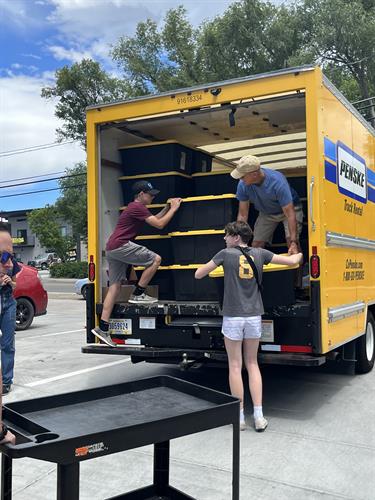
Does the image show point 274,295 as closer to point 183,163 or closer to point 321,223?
point 321,223

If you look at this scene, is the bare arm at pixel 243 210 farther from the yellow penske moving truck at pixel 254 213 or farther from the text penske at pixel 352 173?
the text penske at pixel 352 173

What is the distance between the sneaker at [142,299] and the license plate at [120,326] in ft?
0.71

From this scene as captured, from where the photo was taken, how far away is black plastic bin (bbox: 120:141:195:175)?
252 inches

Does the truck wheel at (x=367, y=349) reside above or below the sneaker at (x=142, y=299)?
below

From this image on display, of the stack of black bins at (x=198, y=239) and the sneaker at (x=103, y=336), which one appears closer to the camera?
the stack of black bins at (x=198, y=239)

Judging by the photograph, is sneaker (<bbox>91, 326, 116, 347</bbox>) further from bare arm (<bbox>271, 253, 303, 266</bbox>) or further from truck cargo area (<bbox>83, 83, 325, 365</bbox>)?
bare arm (<bbox>271, 253, 303, 266</bbox>)

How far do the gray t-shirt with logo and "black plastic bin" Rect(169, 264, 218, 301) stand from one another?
34.0 inches

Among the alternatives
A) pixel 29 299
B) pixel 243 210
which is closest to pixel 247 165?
pixel 243 210

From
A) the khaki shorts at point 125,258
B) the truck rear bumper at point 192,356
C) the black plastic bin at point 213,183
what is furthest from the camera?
the black plastic bin at point 213,183

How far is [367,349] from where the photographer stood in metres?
6.94

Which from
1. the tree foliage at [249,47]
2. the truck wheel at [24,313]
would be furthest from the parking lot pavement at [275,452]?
the tree foliage at [249,47]

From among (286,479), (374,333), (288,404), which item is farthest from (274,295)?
(374,333)

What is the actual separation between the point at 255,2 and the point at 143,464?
24723mm

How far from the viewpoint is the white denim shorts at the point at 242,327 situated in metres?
4.87
